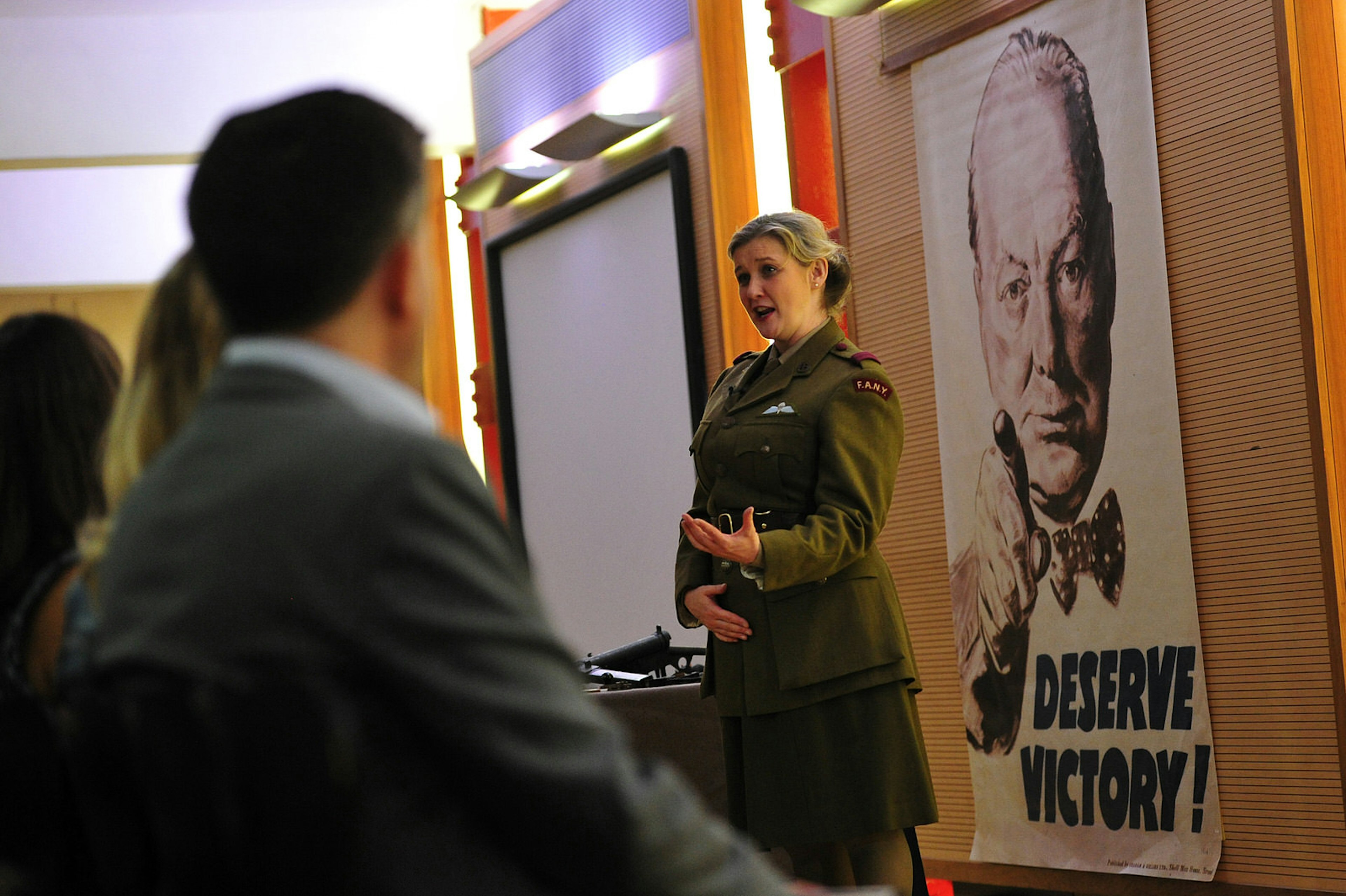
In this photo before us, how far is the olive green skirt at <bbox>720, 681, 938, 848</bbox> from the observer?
96.0 inches

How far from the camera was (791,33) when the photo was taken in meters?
4.73

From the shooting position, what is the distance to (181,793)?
24.2 inches

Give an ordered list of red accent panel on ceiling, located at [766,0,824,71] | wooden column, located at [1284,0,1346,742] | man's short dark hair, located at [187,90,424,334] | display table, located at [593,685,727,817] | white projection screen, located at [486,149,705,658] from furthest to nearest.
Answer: white projection screen, located at [486,149,705,658] < red accent panel on ceiling, located at [766,0,824,71] < display table, located at [593,685,727,817] < wooden column, located at [1284,0,1346,742] < man's short dark hair, located at [187,90,424,334]

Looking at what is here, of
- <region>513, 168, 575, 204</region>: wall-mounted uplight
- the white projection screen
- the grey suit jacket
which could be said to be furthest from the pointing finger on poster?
the grey suit jacket

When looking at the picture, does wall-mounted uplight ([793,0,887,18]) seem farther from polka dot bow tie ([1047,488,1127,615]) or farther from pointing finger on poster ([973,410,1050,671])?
polka dot bow tie ([1047,488,1127,615])

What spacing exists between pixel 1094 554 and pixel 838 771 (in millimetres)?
1257

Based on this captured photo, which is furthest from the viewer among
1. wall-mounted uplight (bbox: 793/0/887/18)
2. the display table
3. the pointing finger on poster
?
wall-mounted uplight (bbox: 793/0/887/18)

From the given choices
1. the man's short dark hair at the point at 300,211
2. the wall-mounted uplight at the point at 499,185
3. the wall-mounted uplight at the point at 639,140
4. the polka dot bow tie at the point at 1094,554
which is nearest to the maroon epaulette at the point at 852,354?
the polka dot bow tie at the point at 1094,554

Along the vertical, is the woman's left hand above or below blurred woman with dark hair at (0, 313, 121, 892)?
below

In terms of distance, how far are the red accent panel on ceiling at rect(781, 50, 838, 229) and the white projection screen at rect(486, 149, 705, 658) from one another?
0.55 metres

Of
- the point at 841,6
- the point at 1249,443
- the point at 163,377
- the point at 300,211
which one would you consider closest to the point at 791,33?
→ the point at 841,6

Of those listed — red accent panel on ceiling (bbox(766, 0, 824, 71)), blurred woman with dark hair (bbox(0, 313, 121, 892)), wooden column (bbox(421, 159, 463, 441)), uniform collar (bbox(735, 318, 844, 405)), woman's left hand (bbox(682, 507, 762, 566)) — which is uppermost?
red accent panel on ceiling (bbox(766, 0, 824, 71))

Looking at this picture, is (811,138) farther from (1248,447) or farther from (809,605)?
(809,605)

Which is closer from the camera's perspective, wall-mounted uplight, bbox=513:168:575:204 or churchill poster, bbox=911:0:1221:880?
churchill poster, bbox=911:0:1221:880
